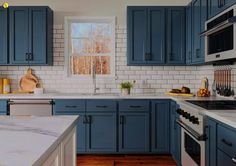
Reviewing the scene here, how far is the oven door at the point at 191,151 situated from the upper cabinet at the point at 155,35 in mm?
1590

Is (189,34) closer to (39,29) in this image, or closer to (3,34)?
(39,29)

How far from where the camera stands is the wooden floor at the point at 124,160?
3949 millimetres

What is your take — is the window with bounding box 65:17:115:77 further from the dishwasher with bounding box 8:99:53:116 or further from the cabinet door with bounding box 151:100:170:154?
the cabinet door with bounding box 151:100:170:154

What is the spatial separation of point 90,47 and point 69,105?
1257 mm

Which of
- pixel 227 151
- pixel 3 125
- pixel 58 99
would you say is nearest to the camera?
pixel 3 125

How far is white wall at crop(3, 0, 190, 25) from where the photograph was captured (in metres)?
4.88

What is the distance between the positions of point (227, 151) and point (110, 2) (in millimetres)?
3558

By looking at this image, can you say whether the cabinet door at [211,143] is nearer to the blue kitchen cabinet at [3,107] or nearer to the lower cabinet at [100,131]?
the lower cabinet at [100,131]

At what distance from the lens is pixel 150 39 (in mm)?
4555

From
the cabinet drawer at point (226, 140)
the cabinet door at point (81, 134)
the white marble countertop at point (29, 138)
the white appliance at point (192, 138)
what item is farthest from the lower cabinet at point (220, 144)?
the cabinet door at point (81, 134)

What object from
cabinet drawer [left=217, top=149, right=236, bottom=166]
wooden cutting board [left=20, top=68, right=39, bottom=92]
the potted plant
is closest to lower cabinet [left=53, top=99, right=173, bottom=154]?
the potted plant

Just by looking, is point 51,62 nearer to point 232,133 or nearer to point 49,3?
point 49,3

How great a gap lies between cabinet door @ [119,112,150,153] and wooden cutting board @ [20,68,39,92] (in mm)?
1630

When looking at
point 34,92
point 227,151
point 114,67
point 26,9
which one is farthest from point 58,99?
point 227,151
